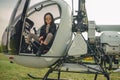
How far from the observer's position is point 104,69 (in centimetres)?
850

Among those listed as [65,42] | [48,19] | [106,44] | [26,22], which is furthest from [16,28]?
[106,44]

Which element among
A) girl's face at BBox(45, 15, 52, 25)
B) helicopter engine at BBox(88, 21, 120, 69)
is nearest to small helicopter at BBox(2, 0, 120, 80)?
helicopter engine at BBox(88, 21, 120, 69)

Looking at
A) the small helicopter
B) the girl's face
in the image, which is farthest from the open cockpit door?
the girl's face

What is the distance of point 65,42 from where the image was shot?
8.43 metres

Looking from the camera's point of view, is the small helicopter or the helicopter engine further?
the helicopter engine

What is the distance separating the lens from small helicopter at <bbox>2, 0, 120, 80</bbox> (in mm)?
8266

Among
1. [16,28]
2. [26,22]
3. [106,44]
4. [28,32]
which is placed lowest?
[106,44]

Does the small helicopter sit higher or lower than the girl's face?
lower

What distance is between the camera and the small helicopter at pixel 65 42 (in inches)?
325

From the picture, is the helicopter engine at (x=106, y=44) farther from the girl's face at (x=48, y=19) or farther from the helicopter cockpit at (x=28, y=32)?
the girl's face at (x=48, y=19)

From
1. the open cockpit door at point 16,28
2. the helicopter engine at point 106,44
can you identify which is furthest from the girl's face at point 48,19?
the helicopter engine at point 106,44

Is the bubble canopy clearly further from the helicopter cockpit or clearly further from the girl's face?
the girl's face

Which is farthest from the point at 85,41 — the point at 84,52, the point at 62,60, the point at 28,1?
the point at 28,1

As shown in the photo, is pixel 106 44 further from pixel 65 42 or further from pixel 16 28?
pixel 16 28
